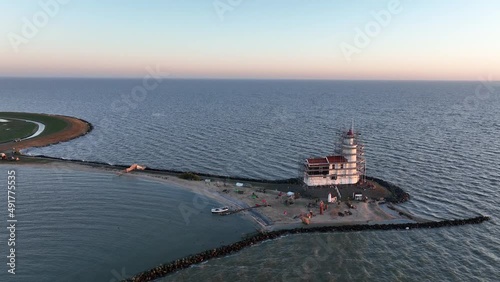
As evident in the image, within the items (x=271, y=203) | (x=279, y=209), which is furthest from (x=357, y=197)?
(x=271, y=203)

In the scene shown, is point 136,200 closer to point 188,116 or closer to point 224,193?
point 224,193

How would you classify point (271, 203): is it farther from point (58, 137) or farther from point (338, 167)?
point (58, 137)

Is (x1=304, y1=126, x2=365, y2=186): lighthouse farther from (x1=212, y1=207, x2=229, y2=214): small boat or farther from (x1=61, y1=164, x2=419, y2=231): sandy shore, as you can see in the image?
(x1=212, y1=207, x2=229, y2=214): small boat

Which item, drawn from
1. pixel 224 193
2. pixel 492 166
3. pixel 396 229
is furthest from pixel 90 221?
pixel 492 166

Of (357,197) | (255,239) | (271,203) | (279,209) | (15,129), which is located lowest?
(255,239)

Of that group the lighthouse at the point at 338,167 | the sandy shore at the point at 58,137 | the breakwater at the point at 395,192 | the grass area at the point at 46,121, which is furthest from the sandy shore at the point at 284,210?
the grass area at the point at 46,121

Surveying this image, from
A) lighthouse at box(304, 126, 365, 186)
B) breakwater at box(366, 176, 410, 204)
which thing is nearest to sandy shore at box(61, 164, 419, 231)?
breakwater at box(366, 176, 410, 204)
